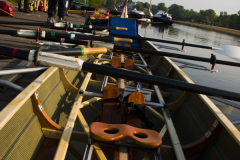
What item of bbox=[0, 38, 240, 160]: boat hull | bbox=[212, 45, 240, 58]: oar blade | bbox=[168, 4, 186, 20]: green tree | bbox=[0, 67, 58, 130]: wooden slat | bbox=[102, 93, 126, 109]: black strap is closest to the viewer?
bbox=[0, 67, 58, 130]: wooden slat

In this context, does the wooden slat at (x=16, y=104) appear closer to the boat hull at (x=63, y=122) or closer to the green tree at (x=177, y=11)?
the boat hull at (x=63, y=122)

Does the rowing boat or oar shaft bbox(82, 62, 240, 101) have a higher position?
oar shaft bbox(82, 62, 240, 101)

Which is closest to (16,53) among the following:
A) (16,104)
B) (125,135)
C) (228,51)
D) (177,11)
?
(16,104)

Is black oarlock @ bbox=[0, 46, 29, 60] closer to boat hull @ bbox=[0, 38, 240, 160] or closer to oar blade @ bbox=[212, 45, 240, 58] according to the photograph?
boat hull @ bbox=[0, 38, 240, 160]

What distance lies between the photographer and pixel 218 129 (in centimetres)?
199

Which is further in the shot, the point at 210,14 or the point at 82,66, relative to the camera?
the point at 210,14

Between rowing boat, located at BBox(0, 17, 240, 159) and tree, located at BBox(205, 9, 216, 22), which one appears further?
tree, located at BBox(205, 9, 216, 22)

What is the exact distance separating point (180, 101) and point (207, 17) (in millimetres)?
110531

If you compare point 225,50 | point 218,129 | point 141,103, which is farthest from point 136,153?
point 225,50

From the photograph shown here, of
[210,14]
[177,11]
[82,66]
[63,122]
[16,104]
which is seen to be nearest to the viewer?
[16,104]

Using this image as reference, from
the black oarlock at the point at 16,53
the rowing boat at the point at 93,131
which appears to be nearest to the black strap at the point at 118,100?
the rowing boat at the point at 93,131

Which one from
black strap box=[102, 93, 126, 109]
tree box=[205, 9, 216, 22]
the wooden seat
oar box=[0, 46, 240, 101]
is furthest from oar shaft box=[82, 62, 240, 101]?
tree box=[205, 9, 216, 22]

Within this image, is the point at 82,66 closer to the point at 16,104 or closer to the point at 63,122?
the point at 16,104

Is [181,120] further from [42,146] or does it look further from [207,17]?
[207,17]
